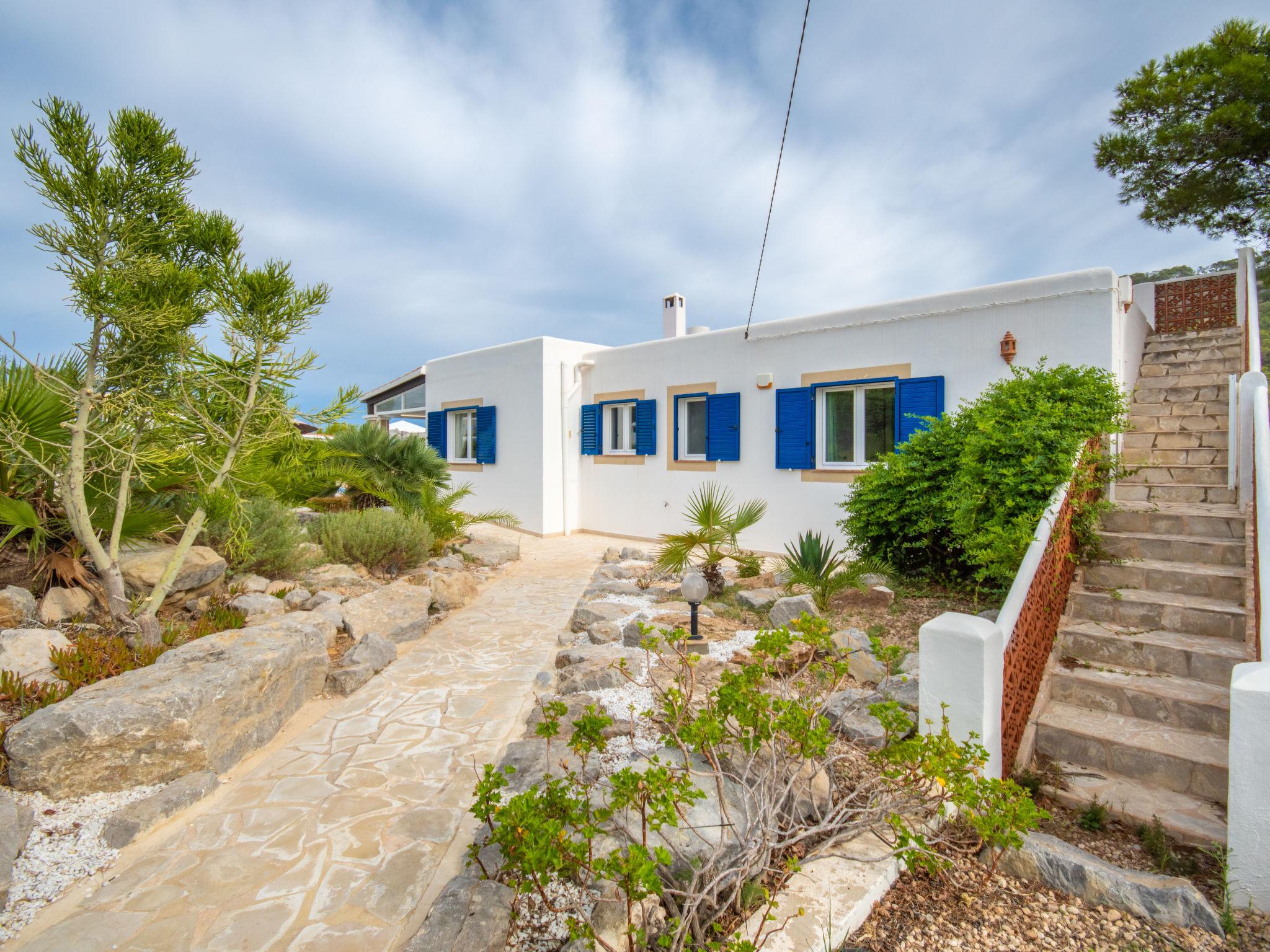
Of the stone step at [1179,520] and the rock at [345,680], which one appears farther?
the stone step at [1179,520]

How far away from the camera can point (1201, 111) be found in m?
11.6

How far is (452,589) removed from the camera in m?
7.29

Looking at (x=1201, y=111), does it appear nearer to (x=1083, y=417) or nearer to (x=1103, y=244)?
(x=1103, y=244)

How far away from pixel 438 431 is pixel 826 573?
1139 cm

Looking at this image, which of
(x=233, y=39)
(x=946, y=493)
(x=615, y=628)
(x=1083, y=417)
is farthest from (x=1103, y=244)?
(x=233, y=39)

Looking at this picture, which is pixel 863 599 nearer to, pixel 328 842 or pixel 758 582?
pixel 758 582

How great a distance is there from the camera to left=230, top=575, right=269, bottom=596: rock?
604 centimetres

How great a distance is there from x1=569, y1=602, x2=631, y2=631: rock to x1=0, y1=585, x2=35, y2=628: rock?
4.08 metres

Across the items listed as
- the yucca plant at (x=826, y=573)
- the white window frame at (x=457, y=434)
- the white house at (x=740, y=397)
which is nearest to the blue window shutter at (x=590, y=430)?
the white house at (x=740, y=397)

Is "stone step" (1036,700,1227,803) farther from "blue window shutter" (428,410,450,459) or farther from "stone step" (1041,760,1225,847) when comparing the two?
"blue window shutter" (428,410,450,459)

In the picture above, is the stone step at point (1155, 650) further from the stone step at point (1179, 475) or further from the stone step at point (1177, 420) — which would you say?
the stone step at point (1177, 420)

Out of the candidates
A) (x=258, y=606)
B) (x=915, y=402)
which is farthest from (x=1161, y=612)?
(x=258, y=606)

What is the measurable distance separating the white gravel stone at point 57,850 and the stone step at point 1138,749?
475cm

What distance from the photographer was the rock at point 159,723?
310cm
